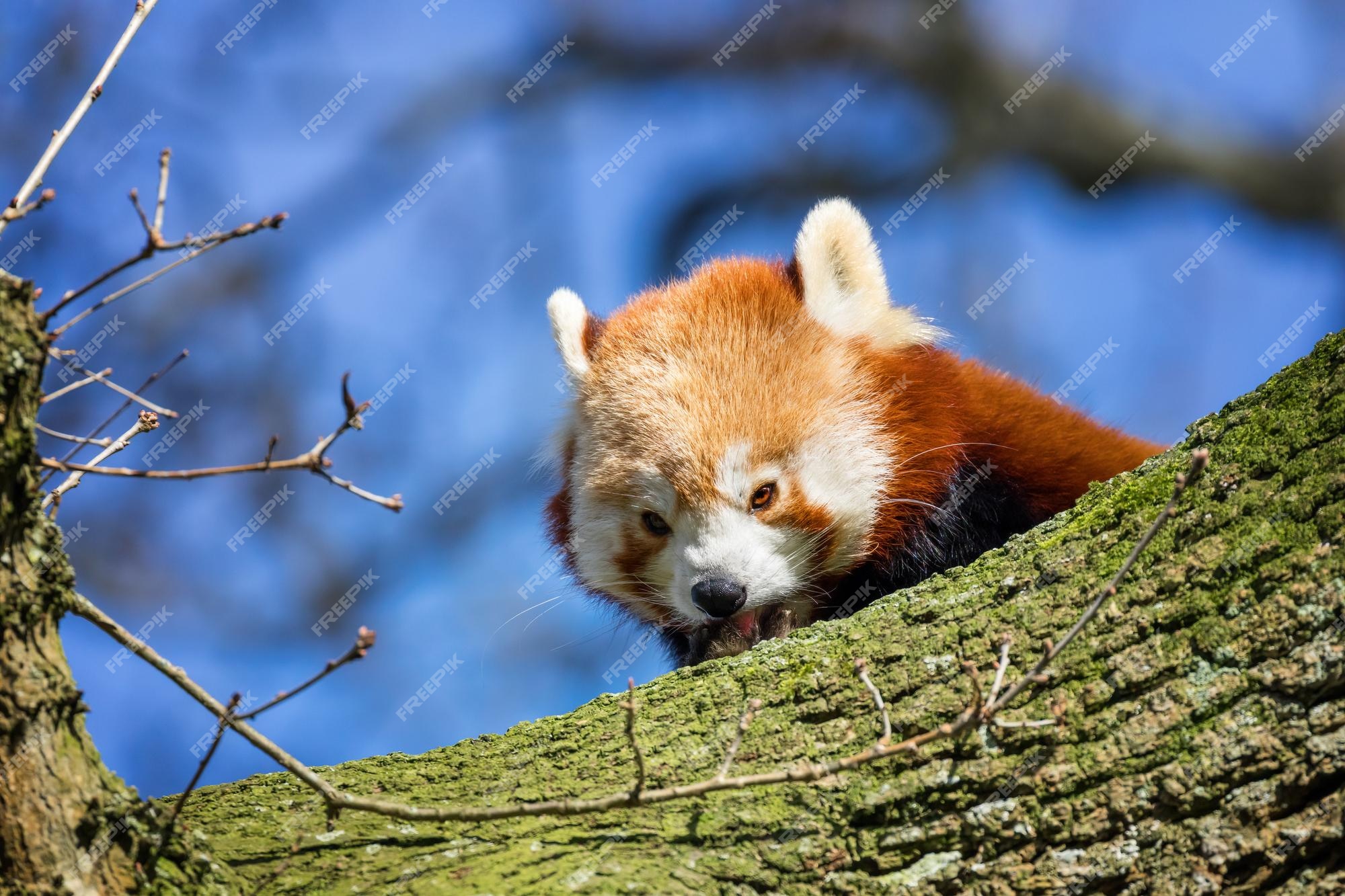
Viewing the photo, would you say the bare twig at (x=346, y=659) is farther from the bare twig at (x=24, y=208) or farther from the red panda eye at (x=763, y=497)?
the red panda eye at (x=763, y=497)

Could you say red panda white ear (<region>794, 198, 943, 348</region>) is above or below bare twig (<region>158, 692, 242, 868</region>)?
above

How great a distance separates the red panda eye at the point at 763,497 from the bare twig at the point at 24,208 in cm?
241

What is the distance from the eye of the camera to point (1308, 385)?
225 cm

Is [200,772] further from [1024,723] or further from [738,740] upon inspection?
[1024,723]

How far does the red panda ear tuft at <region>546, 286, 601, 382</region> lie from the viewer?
4379mm

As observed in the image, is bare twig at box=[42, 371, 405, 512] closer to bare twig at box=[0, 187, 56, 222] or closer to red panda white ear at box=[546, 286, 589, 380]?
bare twig at box=[0, 187, 56, 222]

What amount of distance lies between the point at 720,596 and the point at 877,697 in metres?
1.58

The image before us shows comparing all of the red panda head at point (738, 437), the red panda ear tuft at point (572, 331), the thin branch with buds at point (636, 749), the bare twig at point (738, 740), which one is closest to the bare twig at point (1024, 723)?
the thin branch with buds at point (636, 749)

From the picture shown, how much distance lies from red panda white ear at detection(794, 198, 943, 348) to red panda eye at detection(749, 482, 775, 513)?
698 millimetres

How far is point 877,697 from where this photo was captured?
6.95ft

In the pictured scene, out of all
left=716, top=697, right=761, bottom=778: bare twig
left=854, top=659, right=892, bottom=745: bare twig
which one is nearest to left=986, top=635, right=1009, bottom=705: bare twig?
left=854, top=659, right=892, bottom=745: bare twig

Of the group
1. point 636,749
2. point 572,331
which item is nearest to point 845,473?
point 572,331

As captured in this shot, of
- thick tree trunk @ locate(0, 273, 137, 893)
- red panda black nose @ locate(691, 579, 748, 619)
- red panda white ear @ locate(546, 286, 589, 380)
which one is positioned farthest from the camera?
red panda white ear @ locate(546, 286, 589, 380)

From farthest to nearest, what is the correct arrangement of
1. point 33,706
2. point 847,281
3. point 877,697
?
point 847,281
point 877,697
point 33,706
